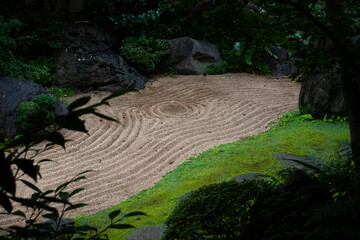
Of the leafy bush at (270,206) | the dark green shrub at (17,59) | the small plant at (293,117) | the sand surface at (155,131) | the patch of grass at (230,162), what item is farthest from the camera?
the dark green shrub at (17,59)

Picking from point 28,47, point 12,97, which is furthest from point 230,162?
point 28,47

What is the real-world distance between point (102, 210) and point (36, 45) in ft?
21.7

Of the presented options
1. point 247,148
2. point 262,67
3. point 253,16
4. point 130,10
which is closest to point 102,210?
point 247,148

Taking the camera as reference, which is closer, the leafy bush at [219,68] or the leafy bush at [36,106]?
the leafy bush at [36,106]

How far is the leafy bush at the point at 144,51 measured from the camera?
9969mm

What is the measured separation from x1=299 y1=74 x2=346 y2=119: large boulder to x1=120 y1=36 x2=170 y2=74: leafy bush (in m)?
5.33

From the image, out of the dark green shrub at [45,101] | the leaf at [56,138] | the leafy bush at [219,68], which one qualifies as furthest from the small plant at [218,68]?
the leaf at [56,138]

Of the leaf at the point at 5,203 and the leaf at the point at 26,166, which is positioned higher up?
the leaf at the point at 26,166

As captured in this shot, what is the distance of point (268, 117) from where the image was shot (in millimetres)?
7125

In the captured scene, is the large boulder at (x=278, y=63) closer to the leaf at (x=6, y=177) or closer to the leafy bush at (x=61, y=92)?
the leafy bush at (x=61, y=92)

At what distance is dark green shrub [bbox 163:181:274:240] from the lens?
1.91 metres

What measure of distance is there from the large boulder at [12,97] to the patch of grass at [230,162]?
3370 mm

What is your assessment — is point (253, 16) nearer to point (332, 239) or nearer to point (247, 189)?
point (247, 189)

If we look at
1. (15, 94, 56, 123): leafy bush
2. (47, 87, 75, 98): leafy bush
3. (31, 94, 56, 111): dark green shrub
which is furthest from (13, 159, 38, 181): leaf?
(47, 87, 75, 98): leafy bush
